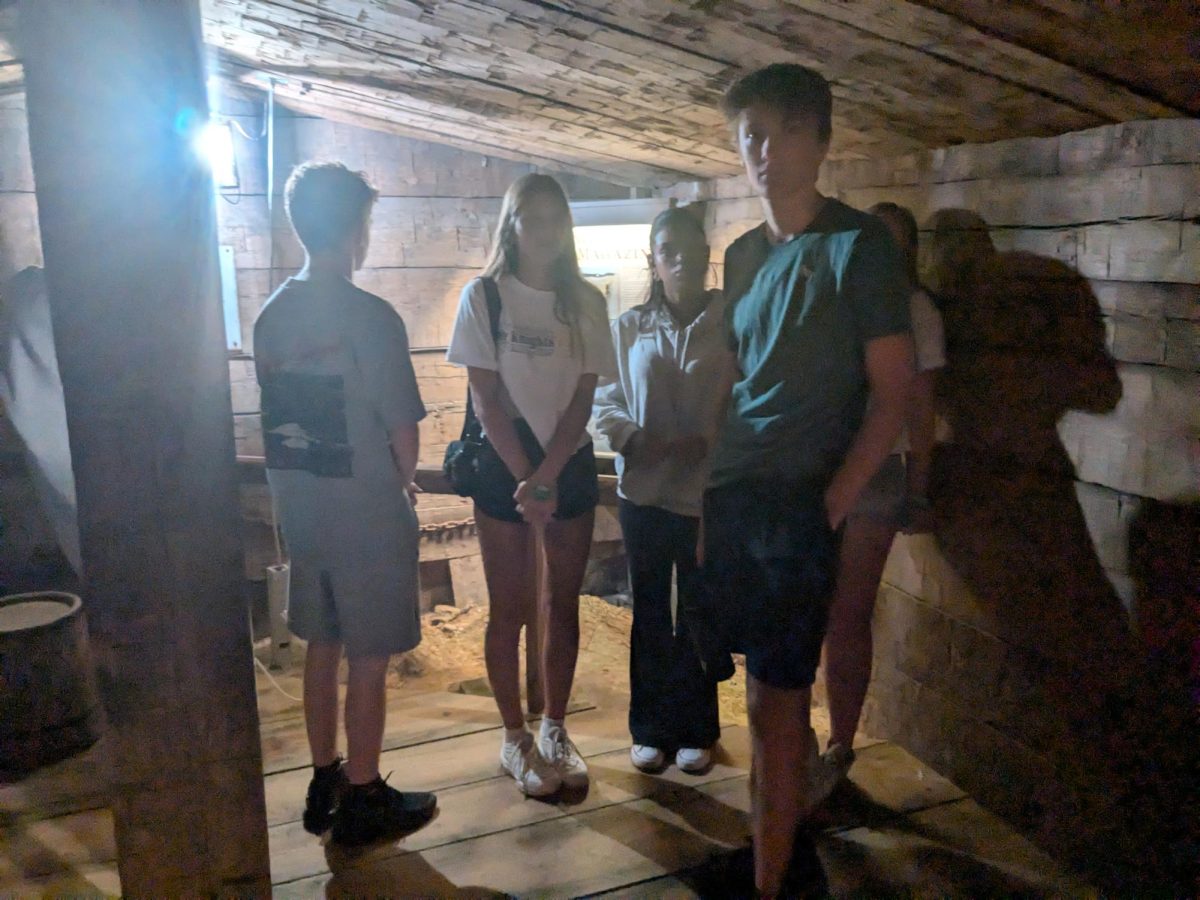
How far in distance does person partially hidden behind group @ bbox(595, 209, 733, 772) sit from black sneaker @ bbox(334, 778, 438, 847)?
2.28 feet

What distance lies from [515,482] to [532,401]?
0.22m

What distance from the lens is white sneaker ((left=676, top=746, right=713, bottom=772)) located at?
2395 mm

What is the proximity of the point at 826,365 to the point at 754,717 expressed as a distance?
2.50ft

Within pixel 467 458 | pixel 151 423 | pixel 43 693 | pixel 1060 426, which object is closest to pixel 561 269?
pixel 467 458

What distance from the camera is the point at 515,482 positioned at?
219 cm

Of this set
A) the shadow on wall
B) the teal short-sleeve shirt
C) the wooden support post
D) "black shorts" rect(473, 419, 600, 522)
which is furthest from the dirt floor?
the wooden support post

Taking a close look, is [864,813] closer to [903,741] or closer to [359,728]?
[903,741]

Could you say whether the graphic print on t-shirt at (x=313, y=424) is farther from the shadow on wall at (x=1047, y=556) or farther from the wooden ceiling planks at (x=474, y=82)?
the shadow on wall at (x=1047, y=556)

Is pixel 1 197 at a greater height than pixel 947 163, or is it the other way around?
pixel 1 197

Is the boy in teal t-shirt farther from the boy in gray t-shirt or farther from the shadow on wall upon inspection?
the boy in gray t-shirt

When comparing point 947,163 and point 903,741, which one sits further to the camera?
point 903,741

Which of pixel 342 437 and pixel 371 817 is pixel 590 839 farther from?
pixel 342 437

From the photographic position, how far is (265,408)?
1.96 meters

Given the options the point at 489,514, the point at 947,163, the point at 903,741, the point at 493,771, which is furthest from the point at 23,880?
the point at 947,163
